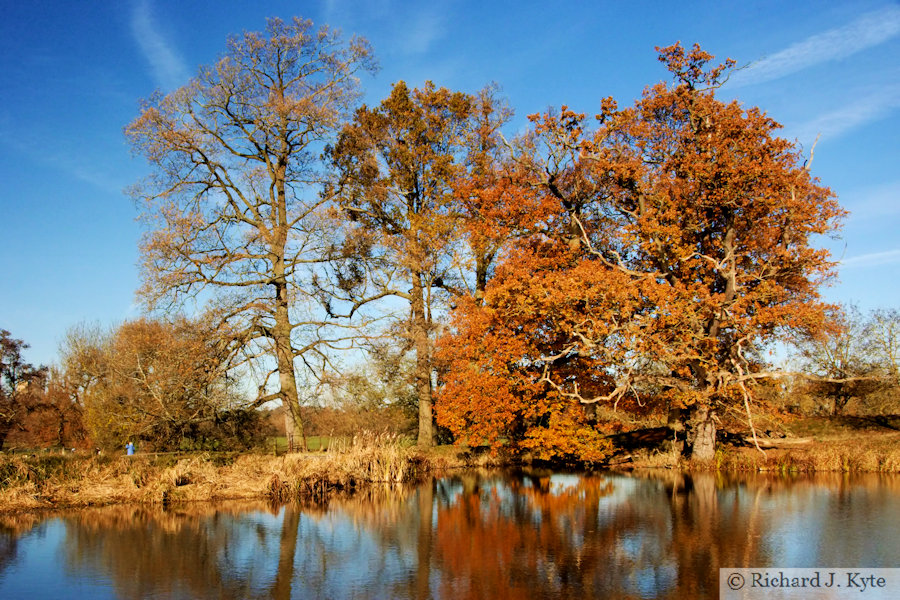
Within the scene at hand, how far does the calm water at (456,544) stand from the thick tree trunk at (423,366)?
10.2 m

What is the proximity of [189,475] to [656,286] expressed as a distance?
679 inches

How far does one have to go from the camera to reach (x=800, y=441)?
25.4 meters

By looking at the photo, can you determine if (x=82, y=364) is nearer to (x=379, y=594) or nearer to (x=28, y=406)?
(x=28, y=406)

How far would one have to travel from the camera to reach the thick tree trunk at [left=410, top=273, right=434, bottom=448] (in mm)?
28641

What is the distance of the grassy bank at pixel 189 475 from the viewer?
55.3ft

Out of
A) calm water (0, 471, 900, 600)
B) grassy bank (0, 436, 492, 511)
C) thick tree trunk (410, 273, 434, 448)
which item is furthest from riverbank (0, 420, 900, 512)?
thick tree trunk (410, 273, 434, 448)

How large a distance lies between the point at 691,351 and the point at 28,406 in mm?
41200

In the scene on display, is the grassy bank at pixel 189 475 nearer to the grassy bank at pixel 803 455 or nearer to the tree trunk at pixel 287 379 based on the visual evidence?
the tree trunk at pixel 287 379

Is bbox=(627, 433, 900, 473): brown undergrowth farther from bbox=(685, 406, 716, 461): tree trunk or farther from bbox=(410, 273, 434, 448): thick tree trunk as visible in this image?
bbox=(410, 273, 434, 448): thick tree trunk

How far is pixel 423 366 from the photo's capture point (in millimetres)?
29547

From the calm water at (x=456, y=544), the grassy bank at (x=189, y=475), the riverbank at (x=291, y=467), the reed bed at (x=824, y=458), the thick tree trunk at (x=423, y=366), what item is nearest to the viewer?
the calm water at (x=456, y=544)

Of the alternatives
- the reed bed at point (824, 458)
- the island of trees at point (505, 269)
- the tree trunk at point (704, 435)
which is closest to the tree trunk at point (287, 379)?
the island of trees at point (505, 269)

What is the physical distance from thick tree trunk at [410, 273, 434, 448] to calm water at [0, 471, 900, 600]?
10.2 meters

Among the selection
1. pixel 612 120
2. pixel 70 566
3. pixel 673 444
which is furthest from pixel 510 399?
pixel 70 566
